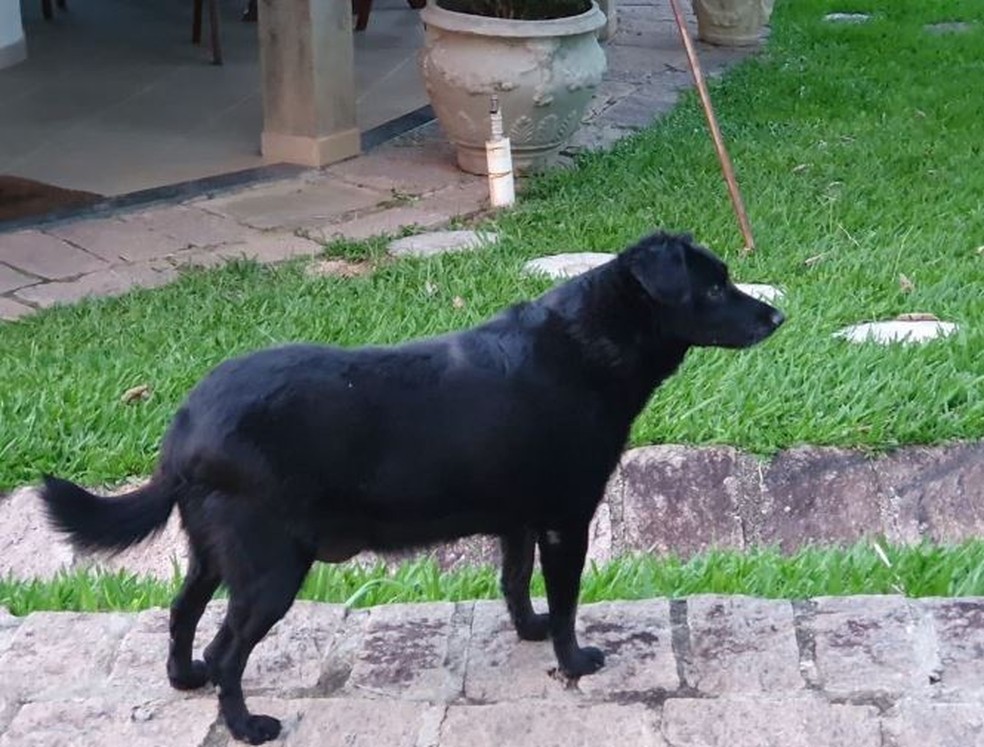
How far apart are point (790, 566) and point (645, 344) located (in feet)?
2.93

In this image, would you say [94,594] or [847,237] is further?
[847,237]

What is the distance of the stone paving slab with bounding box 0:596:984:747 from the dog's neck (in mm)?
512

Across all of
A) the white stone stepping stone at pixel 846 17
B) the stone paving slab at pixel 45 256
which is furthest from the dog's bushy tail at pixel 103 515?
the white stone stepping stone at pixel 846 17

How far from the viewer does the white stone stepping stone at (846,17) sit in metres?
10.7

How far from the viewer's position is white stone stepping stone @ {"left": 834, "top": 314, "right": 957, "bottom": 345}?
14.7 ft

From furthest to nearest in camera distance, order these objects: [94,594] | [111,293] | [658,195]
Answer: [658,195]
[111,293]
[94,594]

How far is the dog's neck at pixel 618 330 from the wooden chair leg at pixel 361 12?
8071mm

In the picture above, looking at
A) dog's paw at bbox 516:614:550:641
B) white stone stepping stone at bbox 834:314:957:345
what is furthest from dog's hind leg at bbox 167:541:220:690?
white stone stepping stone at bbox 834:314:957:345

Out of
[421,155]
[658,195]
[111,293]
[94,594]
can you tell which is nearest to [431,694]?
[94,594]

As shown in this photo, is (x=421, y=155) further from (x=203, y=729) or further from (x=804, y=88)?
(x=203, y=729)

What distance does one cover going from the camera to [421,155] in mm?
7328

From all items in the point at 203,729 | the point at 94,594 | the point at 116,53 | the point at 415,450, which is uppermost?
the point at 415,450

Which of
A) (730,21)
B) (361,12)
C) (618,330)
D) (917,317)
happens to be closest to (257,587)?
(618,330)

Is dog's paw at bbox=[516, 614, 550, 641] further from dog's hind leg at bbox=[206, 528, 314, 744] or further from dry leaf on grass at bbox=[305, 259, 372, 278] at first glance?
dry leaf on grass at bbox=[305, 259, 372, 278]
